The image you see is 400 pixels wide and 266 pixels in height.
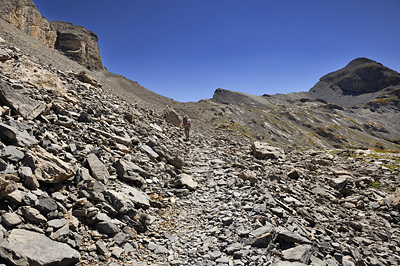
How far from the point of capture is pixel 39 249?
18.3 ft

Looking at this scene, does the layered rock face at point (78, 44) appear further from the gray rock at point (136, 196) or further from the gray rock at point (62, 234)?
the gray rock at point (62, 234)

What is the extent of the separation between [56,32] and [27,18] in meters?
18.4

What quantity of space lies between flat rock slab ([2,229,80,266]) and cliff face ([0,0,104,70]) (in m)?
57.3

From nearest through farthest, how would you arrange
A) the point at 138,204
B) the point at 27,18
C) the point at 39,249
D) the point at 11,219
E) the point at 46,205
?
the point at 39,249, the point at 11,219, the point at 46,205, the point at 138,204, the point at 27,18

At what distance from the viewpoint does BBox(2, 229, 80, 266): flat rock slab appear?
5230mm

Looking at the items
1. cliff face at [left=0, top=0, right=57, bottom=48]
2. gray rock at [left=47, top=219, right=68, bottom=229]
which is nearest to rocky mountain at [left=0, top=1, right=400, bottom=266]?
gray rock at [left=47, top=219, right=68, bottom=229]

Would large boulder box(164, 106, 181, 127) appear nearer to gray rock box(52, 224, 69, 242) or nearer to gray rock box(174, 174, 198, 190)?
gray rock box(174, 174, 198, 190)

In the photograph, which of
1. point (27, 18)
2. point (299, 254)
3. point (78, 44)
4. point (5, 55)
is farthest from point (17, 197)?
point (78, 44)

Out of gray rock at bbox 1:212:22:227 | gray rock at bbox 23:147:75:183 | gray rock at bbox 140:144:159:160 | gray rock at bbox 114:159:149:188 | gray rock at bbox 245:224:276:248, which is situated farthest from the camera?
gray rock at bbox 140:144:159:160

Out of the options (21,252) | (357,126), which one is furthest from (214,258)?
(357,126)

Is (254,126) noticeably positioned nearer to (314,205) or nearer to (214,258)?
(314,205)

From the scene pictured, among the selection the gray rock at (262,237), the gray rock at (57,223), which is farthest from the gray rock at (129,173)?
the gray rock at (262,237)

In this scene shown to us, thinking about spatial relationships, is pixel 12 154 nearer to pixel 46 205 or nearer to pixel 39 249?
pixel 46 205

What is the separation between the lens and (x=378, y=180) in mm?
19812
